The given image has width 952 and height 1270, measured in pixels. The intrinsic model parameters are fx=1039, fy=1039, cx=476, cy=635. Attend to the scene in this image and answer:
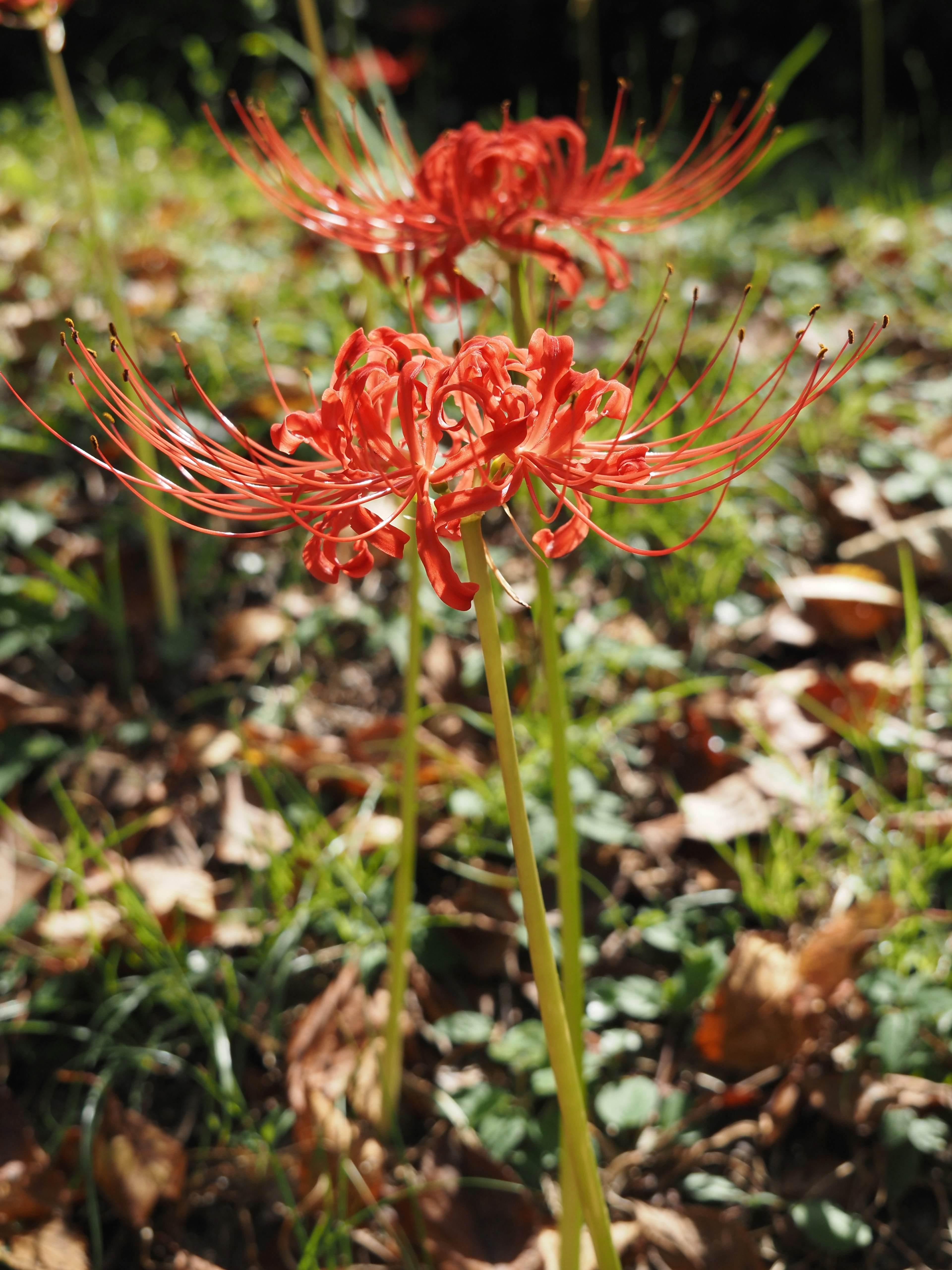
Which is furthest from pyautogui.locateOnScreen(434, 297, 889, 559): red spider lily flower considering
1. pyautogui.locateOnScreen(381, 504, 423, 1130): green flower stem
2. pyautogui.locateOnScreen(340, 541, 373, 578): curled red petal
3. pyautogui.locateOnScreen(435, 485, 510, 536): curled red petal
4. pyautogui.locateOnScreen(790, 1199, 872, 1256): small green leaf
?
pyautogui.locateOnScreen(790, 1199, 872, 1256): small green leaf

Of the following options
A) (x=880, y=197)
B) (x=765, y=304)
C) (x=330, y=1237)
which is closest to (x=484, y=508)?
(x=330, y=1237)

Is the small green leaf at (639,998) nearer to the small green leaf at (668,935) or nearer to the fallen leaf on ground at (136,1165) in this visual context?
the small green leaf at (668,935)

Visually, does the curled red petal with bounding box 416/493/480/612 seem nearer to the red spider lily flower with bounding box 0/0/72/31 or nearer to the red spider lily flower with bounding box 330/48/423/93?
the red spider lily flower with bounding box 0/0/72/31

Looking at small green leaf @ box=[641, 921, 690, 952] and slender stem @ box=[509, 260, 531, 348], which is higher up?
slender stem @ box=[509, 260, 531, 348]

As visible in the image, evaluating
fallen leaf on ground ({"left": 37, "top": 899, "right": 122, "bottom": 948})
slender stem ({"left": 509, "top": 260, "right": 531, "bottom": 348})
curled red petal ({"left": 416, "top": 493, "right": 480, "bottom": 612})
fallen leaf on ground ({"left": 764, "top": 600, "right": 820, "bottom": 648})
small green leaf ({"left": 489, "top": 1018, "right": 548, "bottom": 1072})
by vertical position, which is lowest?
small green leaf ({"left": 489, "top": 1018, "right": 548, "bottom": 1072})

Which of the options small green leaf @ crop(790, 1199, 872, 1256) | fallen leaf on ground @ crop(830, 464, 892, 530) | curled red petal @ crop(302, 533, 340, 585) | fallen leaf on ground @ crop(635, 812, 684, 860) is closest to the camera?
curled red petal @ crop(302, 533, 340, 585)

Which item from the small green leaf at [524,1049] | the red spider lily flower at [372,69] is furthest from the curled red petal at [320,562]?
the red spider lily flower at [372,69]

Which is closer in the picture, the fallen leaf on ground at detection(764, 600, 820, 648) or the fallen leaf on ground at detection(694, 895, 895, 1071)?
the fallen leaf on ground at detection(694, 895, 895, 1071)
